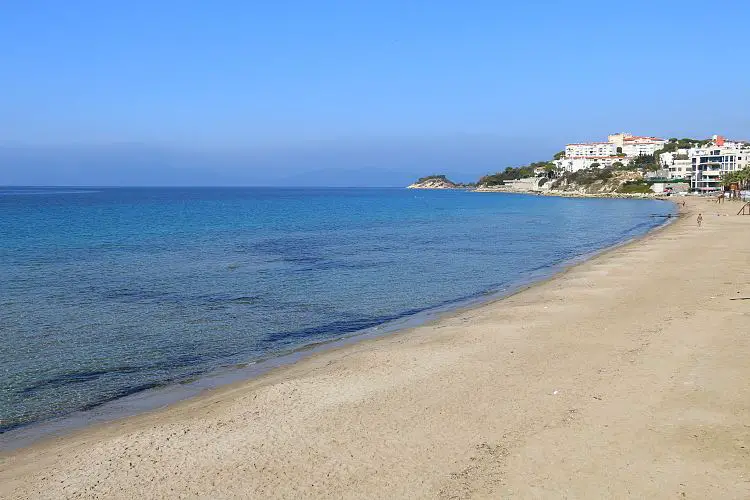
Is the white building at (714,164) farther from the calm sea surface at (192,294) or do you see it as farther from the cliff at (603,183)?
the calm sea surface at (192,294)

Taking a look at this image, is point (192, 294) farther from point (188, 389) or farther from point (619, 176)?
point (619, 176)

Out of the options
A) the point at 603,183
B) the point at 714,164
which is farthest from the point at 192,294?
the point at 603,183

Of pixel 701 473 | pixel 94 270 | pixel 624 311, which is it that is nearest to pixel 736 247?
pixel 624 311

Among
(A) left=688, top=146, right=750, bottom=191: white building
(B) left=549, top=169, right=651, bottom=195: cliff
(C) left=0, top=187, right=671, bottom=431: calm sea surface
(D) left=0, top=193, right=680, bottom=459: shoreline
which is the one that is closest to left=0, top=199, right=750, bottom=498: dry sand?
(D) left=0, top=193, right=680, bottom=459: shoreline

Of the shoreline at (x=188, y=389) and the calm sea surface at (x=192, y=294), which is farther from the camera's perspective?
the calm sea surface at (x=192, y=294)

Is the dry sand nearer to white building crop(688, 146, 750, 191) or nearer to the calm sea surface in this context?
the calm sea surface

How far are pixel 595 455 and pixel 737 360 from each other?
5593mm

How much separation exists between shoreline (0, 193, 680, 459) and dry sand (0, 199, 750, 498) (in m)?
0.39

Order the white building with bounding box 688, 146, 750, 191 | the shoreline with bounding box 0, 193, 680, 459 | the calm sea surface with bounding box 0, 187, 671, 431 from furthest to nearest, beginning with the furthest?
the white building with bounding box 688, 146, 750, 191
the calm sea surface with bounding box 0, 187, 671, 431
the shoreline with bounding box 0, 193, 680, 459

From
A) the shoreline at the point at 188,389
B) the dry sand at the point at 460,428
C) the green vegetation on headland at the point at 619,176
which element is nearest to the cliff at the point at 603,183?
the green vegetation on headland at the point at 619,176

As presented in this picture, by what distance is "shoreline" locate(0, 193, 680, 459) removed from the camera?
995 cm

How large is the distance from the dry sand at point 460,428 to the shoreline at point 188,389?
1.29ft

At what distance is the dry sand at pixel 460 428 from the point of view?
7.39 m

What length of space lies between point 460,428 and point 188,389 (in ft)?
19.2
